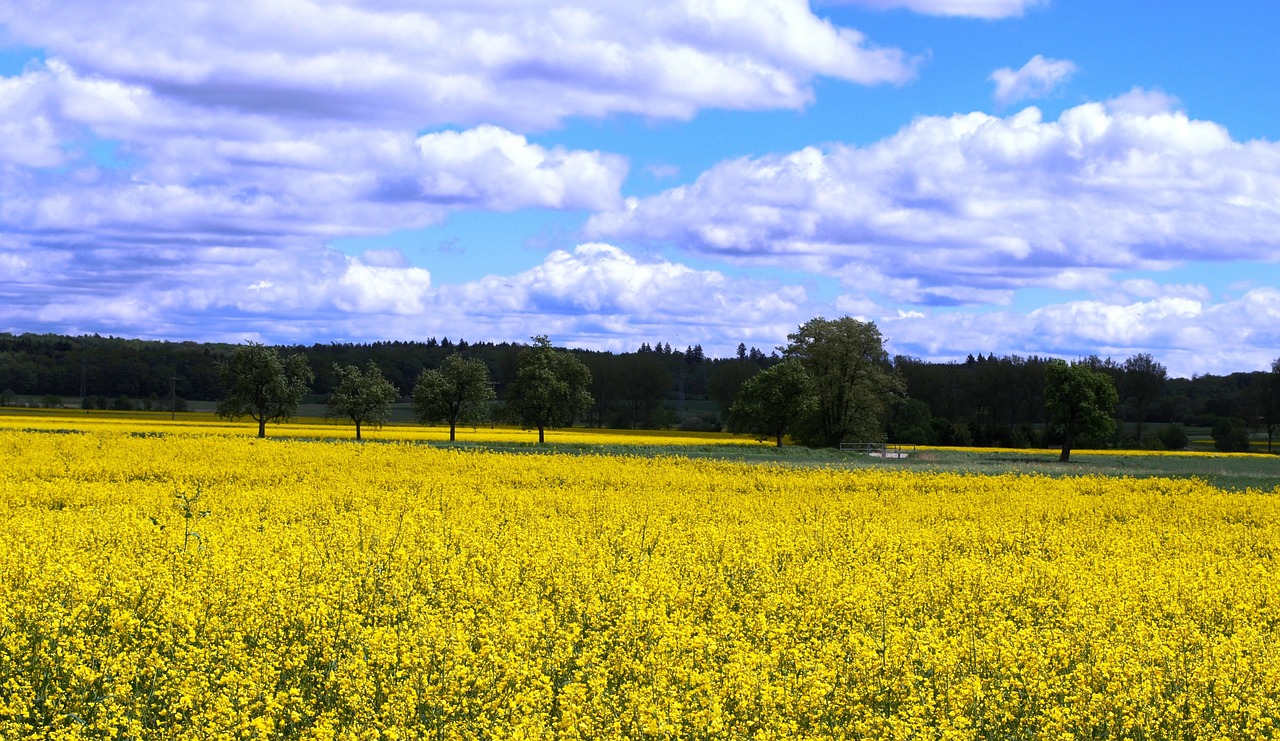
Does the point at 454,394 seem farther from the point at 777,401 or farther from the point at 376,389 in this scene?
the point at 777,401

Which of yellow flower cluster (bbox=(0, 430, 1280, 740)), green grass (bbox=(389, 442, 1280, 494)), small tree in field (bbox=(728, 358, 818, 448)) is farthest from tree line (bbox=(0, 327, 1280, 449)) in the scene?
yellow flower cluster (bbox=(0, 430, 1280, 740))

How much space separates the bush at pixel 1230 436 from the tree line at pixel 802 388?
0.69 feet

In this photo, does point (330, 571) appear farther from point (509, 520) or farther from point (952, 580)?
point (952, 580)

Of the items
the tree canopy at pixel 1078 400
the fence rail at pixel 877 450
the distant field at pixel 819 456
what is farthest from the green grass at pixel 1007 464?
the tree canopy at pixel 1078 400

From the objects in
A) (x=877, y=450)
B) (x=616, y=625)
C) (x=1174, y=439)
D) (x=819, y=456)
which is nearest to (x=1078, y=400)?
(x=877, y=450)

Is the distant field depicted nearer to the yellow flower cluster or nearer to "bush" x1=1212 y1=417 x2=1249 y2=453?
the yellow flower cluster

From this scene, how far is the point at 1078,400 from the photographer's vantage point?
58750 mm

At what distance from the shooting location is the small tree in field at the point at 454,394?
69.6 meters

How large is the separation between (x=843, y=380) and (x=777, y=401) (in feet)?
25.5

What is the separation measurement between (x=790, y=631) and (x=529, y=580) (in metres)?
2.92

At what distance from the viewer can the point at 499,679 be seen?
27.1 feet

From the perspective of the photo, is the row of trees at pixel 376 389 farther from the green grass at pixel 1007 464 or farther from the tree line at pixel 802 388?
the green grass at pixel 1007 464

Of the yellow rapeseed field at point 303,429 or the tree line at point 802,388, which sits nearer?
the yellow rapeseed field at point 303,429

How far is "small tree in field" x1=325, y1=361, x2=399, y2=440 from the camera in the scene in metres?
70.1
